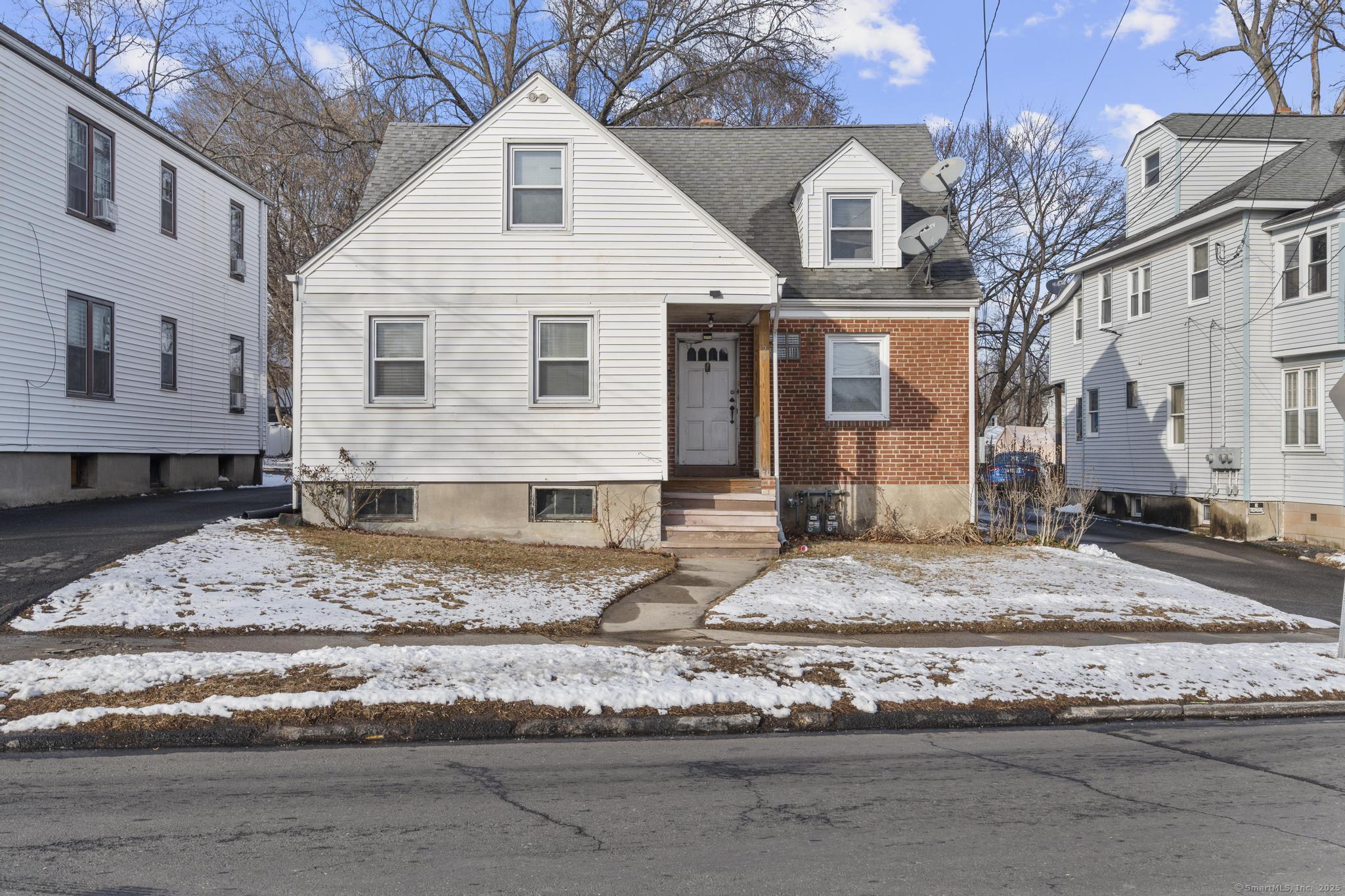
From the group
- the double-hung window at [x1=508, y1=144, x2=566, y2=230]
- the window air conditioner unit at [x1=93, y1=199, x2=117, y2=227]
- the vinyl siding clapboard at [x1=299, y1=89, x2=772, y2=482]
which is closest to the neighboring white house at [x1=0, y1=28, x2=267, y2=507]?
the window air conditioner unit at [x1=93, y1=199, x2=117, y2=227]

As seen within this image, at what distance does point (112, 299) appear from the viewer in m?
19.4

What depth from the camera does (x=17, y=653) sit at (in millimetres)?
8344

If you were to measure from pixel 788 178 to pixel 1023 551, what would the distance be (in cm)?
888

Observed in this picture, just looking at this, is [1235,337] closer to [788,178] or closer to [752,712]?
[788,178]

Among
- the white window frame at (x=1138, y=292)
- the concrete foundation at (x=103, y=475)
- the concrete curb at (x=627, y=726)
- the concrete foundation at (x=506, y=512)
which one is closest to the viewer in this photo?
the concrete curb at (x=627, y=726)

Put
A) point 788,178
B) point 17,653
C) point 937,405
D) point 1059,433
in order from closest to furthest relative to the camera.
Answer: point 17,653
point 937,405
point 788,178
point 1059,433

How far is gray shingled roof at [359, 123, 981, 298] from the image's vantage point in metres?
17.7

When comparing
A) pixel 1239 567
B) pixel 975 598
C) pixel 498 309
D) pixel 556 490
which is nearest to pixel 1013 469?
pixel 1239 567

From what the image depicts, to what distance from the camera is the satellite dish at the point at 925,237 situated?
16953 mm

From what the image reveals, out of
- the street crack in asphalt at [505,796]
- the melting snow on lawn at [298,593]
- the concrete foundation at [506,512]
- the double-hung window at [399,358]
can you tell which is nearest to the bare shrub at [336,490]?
the concrete foundation at [506,512]

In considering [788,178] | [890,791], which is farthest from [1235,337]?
[890,791]

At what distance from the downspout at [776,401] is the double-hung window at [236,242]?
15.1m

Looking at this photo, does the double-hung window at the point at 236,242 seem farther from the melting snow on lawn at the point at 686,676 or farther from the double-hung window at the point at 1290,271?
the double-hung window at the point at 1290,271

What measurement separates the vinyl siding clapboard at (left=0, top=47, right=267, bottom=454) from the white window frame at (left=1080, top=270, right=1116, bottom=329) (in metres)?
23.6
